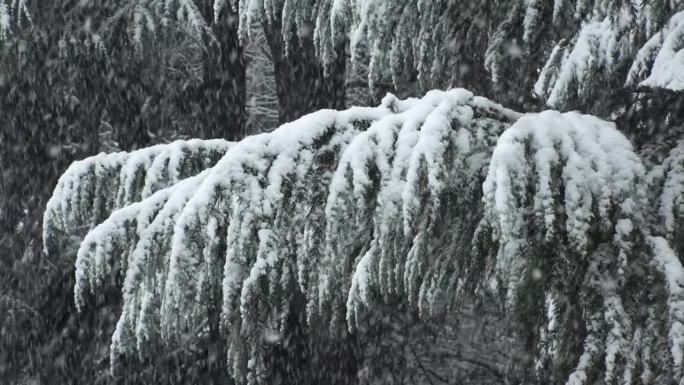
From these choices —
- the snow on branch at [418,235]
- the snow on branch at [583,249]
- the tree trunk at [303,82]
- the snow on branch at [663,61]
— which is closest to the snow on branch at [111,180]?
the snow on branch at [418,235]

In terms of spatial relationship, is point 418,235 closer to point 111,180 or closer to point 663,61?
point 111,180

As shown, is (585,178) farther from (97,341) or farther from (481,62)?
(97,341)

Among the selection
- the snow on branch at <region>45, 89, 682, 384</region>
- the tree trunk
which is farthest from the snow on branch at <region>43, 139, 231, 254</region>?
the tree trunk

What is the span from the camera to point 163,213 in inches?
96.0

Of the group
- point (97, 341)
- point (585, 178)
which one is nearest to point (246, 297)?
point (585, 178)

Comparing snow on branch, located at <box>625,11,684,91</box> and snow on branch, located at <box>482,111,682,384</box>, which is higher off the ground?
snow on branch, located at <box>625,11,684,91</box>

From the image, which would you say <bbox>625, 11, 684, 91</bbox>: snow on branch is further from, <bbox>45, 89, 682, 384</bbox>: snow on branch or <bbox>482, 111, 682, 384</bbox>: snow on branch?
<bbox>482, 111, 682, 384</bbox>: snow on branch

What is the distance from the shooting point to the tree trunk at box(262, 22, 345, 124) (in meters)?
5.45

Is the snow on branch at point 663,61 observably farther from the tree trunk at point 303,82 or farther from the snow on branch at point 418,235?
the tree trunk at point 303,82

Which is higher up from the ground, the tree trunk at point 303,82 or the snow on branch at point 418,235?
the tree trunk at point 303,82

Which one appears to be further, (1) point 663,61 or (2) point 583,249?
(1) point 663,61

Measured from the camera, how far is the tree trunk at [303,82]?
17.9 ft

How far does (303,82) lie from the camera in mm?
5504

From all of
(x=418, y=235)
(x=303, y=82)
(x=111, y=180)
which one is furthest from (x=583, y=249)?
(x=303, y=82)
